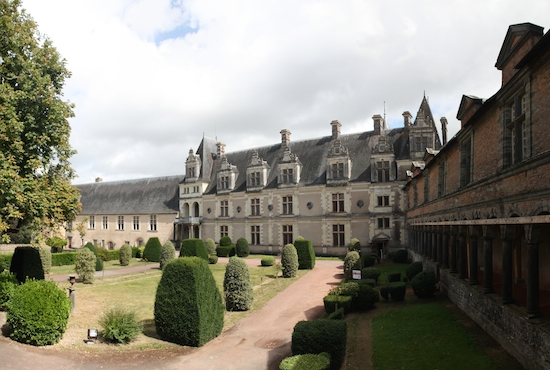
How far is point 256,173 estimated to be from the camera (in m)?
39.7

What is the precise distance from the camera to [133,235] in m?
46.8

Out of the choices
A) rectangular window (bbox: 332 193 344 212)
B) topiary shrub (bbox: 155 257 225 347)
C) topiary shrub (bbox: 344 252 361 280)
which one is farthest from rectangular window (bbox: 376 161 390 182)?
topiary shrub (bbox: 155 257 225 347)

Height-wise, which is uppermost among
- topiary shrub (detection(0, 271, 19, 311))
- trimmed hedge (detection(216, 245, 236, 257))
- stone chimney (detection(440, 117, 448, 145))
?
stone chimney (detection(440, 117, 448, 145))

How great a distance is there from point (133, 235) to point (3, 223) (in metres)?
35.9

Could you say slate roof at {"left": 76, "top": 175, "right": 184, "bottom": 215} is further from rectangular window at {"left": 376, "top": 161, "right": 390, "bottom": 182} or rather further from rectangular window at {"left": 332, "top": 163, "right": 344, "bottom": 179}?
rectangular window at {"left": 376, "top": 161, "right": 390, "bottom": 182}

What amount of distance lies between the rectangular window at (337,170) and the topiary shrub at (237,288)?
2020 cm

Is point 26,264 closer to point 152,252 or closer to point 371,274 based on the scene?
point 371,274

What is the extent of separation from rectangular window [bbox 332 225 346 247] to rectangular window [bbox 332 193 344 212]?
1497 millimetres

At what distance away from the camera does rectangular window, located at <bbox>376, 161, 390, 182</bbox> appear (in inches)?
1297

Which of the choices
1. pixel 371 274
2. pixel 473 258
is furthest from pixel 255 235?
pixel 473 258

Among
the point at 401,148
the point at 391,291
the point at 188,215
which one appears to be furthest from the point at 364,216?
the point at 188,215

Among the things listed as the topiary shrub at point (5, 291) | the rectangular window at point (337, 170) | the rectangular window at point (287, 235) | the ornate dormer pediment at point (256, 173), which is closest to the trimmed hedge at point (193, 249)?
the rectangular window at point (287, 235)

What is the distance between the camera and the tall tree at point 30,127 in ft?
41.1

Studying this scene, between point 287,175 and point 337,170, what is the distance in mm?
→ 5027
